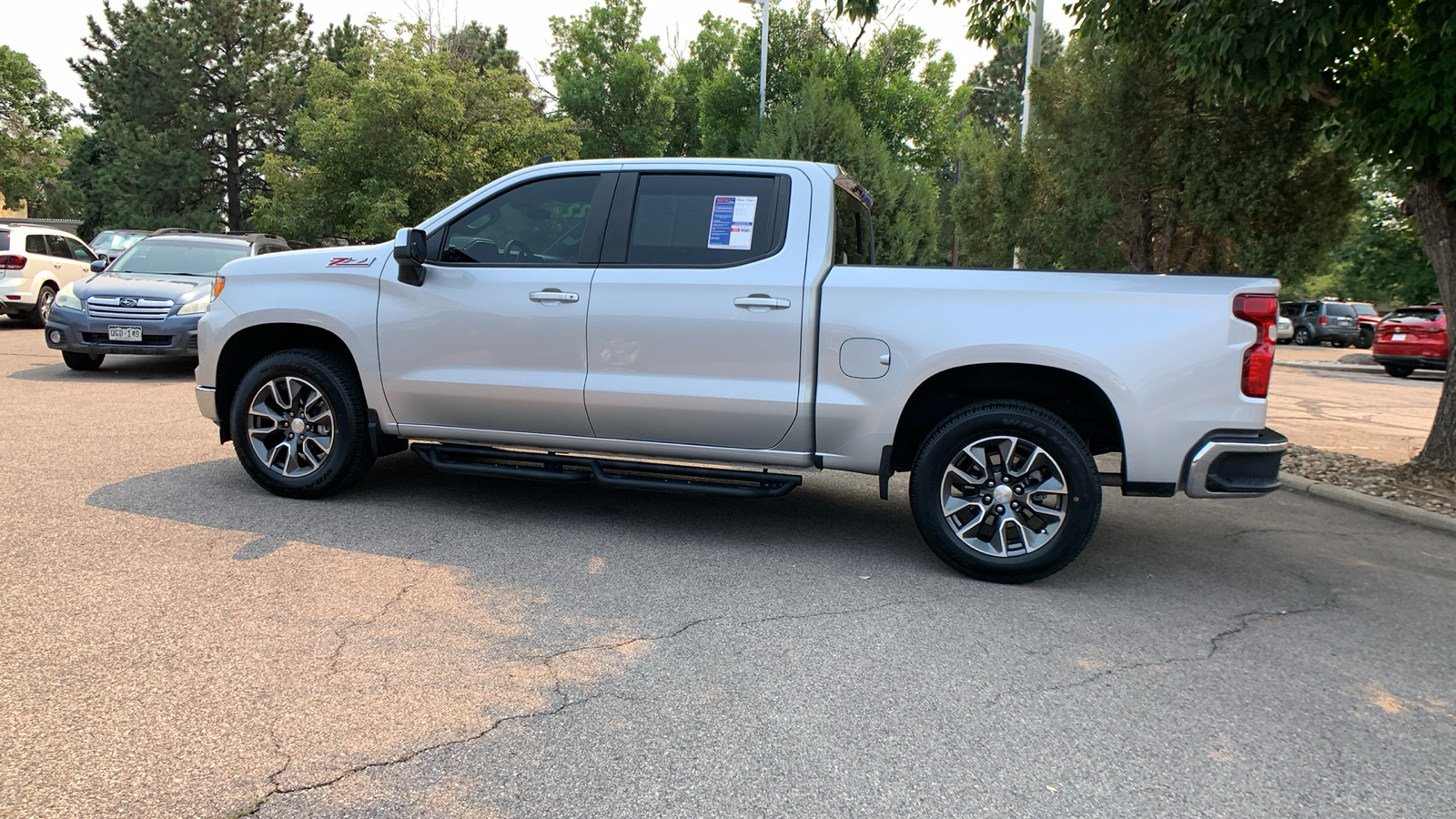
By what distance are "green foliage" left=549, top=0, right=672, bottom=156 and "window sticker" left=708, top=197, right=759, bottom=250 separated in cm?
3124

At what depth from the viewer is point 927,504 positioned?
478 cm

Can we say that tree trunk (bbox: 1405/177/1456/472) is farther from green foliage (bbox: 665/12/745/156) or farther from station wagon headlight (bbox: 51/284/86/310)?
green foliage (bbox: 665/12/745/156)

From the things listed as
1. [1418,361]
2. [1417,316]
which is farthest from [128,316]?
[1417,316]

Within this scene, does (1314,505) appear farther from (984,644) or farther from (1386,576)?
(984,644)

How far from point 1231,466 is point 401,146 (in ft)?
61.2

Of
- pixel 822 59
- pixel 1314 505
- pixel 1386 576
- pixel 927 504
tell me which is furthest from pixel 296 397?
pixel 822 59

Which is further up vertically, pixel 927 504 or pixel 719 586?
pixel 927 504

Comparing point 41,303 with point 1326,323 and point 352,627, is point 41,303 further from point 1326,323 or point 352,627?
point 1326,323

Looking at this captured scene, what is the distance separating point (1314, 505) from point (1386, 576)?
6.42ft

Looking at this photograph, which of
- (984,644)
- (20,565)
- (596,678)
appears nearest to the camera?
(596,678)

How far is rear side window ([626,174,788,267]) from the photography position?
5125mm

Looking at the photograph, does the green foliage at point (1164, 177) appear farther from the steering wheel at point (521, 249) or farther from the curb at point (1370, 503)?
the steering wheel at point (521, 249)

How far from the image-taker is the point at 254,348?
238 inches

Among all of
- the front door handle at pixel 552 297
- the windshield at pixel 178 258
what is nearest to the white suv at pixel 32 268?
the windshield at pixel 178 258
